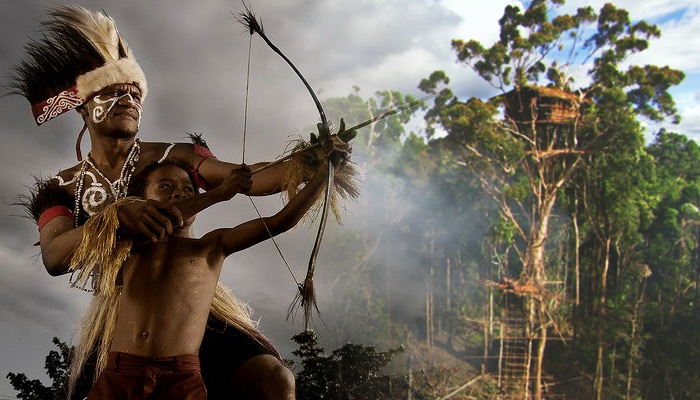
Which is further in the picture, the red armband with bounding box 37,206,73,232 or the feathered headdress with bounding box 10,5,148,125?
the feathered headdress with bounding box 10,5,148,125

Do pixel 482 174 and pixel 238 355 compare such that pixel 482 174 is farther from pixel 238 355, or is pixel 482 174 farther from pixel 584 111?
pixel 238 355

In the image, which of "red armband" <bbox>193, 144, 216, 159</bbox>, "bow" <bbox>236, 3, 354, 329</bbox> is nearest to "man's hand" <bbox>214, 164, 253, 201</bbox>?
"bow" <bbox>236, 3, 354, 329</bbox>

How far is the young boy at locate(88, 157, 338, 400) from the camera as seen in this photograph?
79.4 inches

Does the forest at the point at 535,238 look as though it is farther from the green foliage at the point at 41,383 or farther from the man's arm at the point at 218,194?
the man's arm at the point at 218,194

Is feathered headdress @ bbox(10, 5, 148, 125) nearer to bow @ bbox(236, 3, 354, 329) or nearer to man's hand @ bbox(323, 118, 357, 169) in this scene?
bow @ bbox(236, 3, 354, 329)

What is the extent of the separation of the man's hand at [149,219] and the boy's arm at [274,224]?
0.20m

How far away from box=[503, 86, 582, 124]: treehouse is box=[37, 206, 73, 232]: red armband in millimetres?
14024

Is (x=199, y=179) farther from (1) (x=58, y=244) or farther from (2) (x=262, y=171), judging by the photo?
(1) (x=58, y=244)

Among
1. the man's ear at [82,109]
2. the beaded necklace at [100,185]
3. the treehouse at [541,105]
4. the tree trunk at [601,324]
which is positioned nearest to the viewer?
the beaded necklace at [100,185]

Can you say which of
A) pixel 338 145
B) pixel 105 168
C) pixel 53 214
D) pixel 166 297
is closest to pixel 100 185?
pixel 105 168

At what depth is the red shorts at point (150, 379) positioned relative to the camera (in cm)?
199

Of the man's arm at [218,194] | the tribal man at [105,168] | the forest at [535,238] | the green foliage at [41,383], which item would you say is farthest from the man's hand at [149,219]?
the forest at [535,238]

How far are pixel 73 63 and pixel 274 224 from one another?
112cm

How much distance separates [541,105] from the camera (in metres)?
15.7
